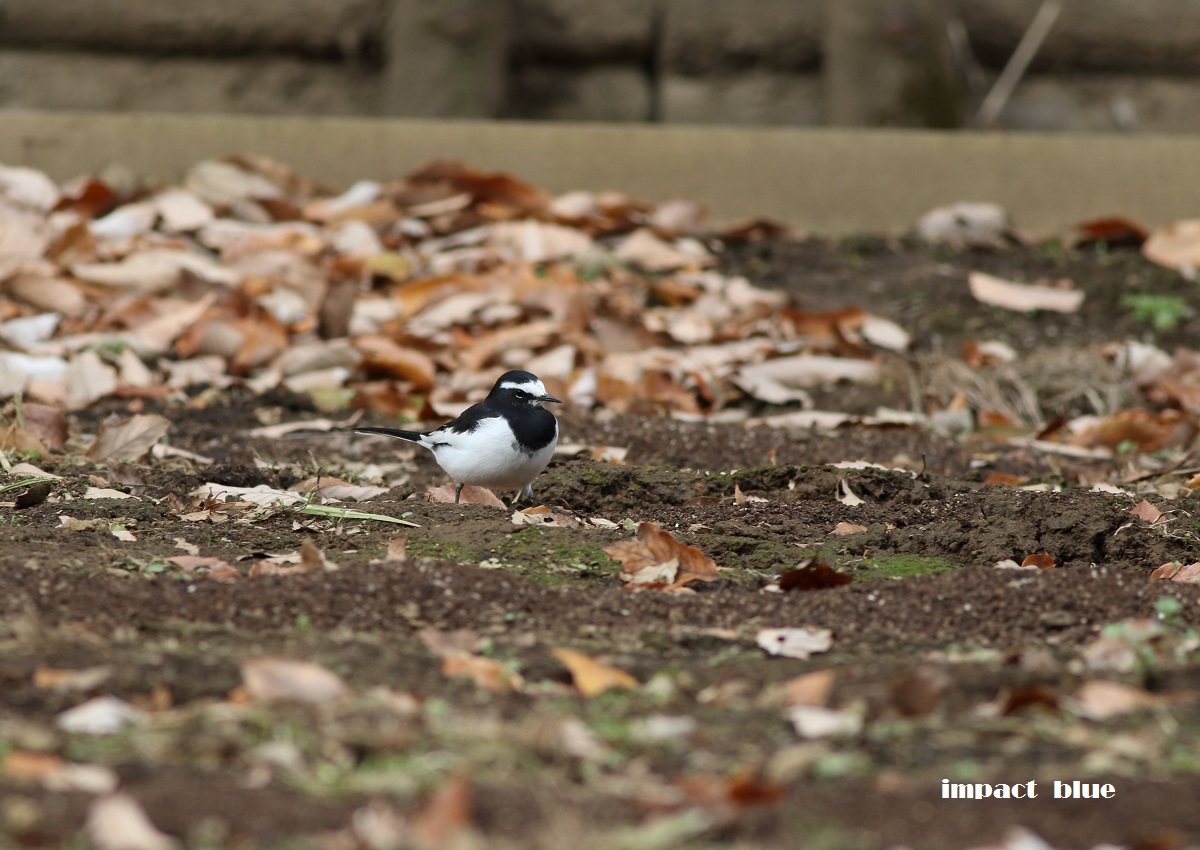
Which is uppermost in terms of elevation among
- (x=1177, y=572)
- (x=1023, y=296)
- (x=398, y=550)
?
(x=1023, y=296)

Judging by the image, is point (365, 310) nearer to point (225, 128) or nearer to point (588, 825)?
point (225, 128)

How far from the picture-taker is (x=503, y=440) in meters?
4.12

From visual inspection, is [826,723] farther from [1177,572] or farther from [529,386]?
[529,386]

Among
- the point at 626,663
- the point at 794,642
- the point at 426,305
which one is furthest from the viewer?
the point at 426,305

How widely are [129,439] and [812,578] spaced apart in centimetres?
230

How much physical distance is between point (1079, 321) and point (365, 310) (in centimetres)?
311

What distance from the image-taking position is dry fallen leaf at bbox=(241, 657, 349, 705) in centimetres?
218

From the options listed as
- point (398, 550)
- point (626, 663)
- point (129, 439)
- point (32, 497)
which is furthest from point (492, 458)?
point (626, 663)

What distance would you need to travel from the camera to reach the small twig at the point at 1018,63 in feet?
24.6

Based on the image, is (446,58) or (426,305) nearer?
(426,305)

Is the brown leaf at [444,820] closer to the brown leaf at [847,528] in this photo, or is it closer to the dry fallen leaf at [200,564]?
the dry fallen leaf at [200,564]

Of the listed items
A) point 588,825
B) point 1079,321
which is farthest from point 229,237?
point 588,825

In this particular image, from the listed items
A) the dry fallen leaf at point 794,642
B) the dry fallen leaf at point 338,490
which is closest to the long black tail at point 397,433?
the dry fallen leaf at point 338,490

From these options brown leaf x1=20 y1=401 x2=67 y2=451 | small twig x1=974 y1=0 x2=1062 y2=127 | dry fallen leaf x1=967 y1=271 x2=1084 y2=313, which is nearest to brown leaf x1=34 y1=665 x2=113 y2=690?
brown leaf x1=20 y1=401 x2=67 y2=451
